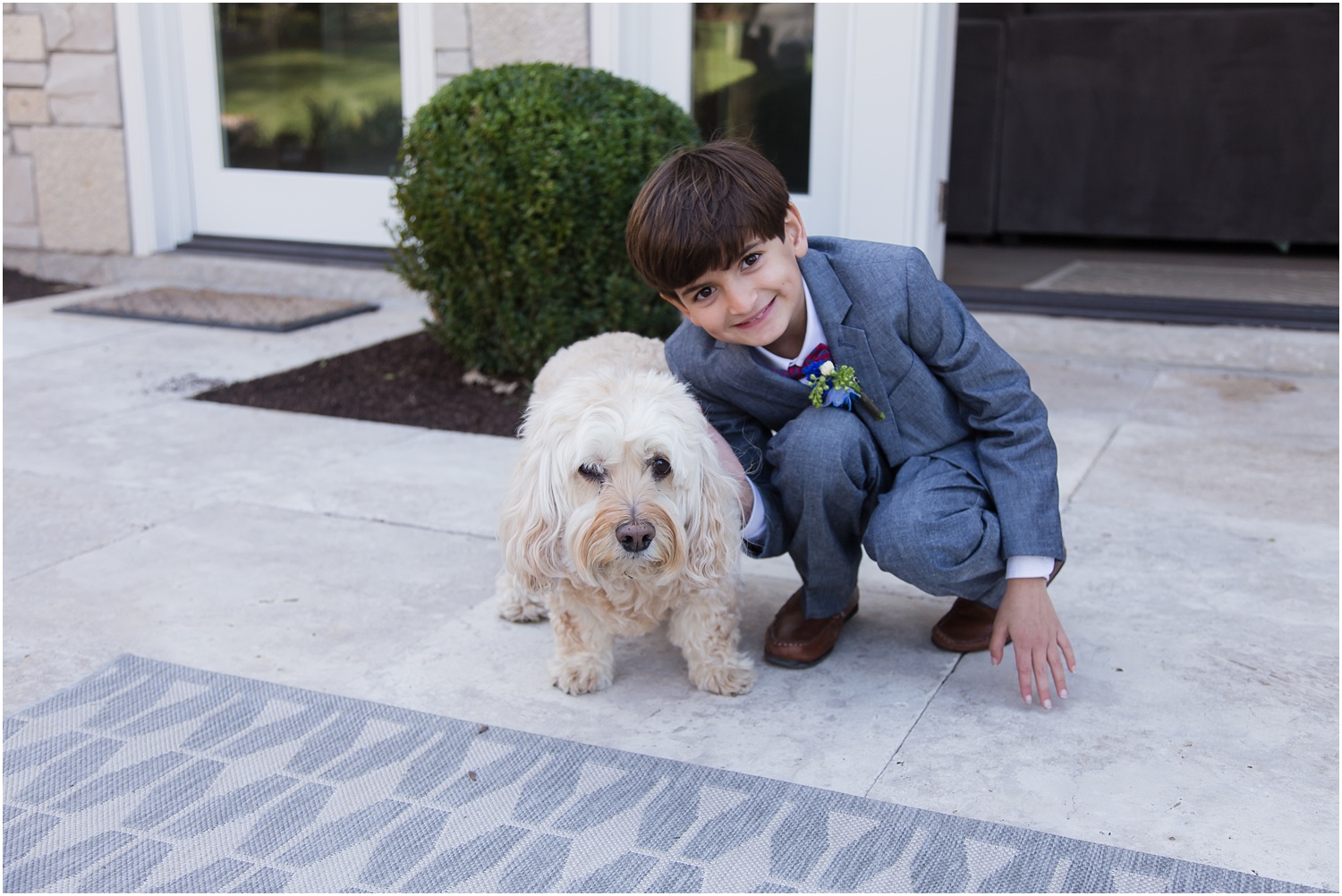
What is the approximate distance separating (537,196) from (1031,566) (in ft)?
8.70

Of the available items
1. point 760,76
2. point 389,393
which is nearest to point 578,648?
point 389,393

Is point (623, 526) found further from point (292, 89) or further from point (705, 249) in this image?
point (292, 89)

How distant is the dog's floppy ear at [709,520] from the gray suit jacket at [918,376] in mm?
343

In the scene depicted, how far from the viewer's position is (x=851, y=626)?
2836 mm

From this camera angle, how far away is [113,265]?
6910 mm

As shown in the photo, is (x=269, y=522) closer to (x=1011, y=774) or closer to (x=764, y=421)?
(x=764, y=421)

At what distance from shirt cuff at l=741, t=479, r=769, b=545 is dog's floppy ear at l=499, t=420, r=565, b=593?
491 mm

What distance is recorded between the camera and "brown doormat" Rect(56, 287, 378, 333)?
5.91m

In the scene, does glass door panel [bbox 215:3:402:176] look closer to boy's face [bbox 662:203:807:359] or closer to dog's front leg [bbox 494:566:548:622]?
dog's front leg [bbox 494:566:548:622]

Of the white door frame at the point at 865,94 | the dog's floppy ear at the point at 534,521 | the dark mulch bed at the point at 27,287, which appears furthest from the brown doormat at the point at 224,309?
the dog's floppy ear at the point at 534,521

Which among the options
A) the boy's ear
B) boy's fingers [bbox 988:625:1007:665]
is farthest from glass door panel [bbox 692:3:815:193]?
boy's fingers [bbox 988:625:1007:665]

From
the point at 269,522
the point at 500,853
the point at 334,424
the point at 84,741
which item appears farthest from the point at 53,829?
the point at 334,424

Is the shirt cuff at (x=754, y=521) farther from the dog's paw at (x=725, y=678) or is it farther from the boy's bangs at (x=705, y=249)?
the boy's bangs at (x=705, y=249)

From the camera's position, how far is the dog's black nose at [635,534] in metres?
2.15
